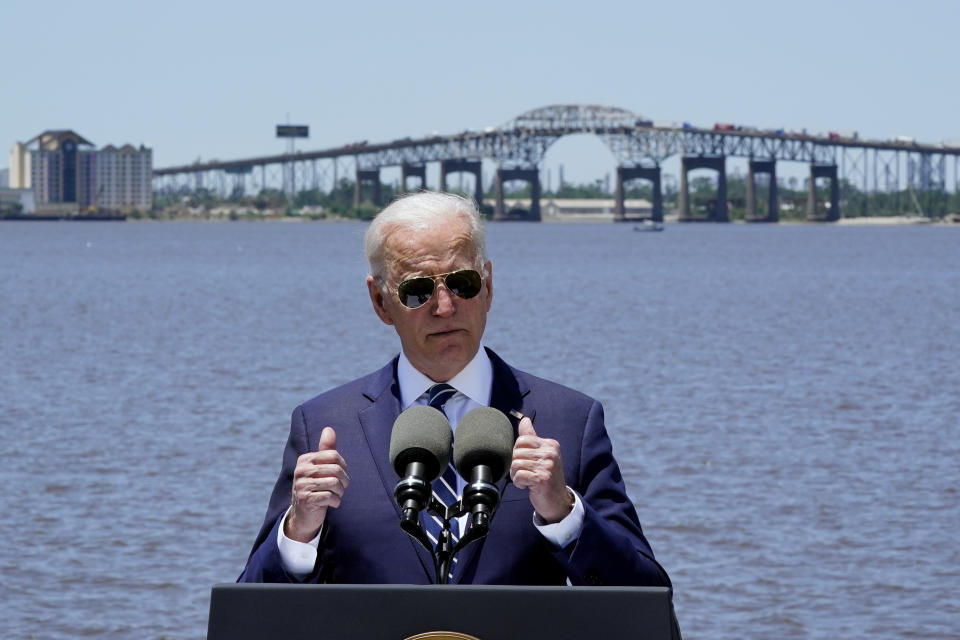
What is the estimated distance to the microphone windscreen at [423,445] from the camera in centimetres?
318

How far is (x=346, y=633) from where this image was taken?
2.92m

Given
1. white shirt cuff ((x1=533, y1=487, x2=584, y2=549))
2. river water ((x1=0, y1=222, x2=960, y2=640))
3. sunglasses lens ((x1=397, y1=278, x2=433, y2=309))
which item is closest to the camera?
white shirt cuff ((x1=533, y1=487, x2=584, y2=549))

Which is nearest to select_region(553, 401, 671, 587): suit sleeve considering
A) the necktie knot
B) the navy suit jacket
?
the navy suit jacket

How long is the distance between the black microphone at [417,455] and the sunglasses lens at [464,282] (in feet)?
1.47

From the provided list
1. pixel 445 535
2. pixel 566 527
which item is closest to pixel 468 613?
pixel 445 535

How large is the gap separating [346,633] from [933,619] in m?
8.64

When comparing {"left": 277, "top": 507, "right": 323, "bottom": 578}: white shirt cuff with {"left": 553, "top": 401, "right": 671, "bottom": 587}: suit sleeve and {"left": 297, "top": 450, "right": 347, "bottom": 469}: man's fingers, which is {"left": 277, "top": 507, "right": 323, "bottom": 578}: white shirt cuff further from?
{"left": 553, "top": 401, "right": 671, "bottom": 587}: suit sleeve

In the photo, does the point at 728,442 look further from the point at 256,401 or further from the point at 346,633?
the point at 346,633

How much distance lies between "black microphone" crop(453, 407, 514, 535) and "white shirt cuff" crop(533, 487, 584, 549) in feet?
1.02

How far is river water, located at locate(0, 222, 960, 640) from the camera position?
11648 mm

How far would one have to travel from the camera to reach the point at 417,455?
318cm

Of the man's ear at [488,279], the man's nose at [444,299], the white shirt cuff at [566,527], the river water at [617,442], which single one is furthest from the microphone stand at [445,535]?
the river water at [617,442]

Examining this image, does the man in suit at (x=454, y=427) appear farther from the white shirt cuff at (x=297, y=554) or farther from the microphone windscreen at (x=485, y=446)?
the microphone windscreen at (x=485, y=446)

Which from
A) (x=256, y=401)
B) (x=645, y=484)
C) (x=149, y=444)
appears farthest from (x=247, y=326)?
(x=645, y=484)
